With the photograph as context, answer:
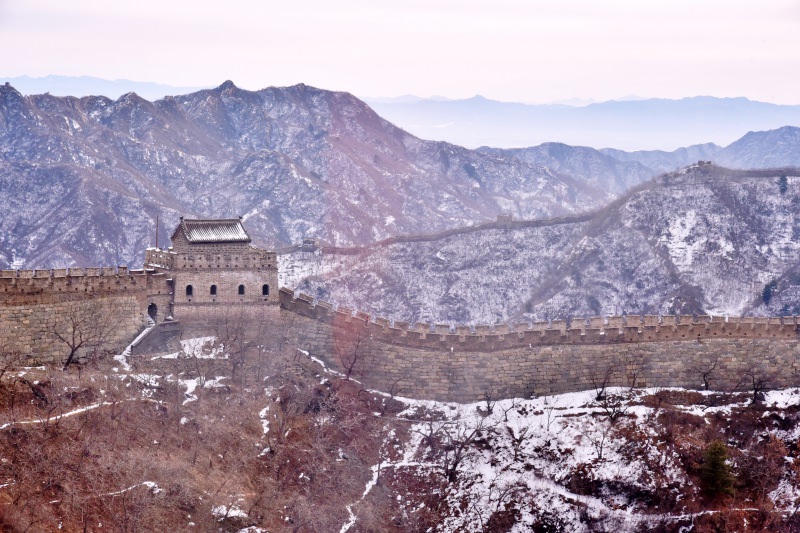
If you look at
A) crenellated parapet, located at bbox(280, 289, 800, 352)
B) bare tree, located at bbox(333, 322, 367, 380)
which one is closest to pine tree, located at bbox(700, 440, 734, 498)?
crenellated parapet, located at bbox(280, 289, 800, 352)

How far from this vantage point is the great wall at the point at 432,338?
2608 inches

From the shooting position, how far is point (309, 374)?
67250 millimetres

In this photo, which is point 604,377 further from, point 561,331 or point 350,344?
point 350,344

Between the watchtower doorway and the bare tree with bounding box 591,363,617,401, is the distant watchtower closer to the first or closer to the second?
the watchtower doorway

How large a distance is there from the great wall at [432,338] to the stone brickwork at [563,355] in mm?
59

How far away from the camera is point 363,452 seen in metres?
62.1

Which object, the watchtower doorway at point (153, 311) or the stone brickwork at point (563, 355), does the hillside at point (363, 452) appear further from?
the watchtower doorway at point (153, 311)

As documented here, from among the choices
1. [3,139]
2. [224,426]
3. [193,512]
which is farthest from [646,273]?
[3,139]

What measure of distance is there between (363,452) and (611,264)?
62807 mm

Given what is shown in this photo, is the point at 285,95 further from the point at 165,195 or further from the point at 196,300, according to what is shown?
the point at 196,300

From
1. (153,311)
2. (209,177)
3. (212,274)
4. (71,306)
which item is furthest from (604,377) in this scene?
(209,177)

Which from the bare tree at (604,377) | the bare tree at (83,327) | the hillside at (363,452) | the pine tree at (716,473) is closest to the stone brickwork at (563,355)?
the bare tree at (604,377)

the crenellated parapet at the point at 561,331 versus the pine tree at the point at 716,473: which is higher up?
→ the crenellated parapet at the point at 561,331

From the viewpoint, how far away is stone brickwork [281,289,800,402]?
66500 mm
